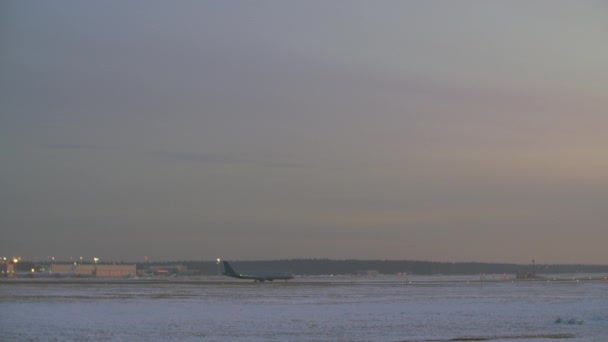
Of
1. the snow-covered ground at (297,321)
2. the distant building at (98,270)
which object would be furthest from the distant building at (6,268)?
the snow-covered ground at (297,321)

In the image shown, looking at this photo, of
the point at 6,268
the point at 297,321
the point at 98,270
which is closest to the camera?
the point at 297,321

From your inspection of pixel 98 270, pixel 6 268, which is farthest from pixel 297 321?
pixel 6 268

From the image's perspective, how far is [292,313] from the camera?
4297 cm

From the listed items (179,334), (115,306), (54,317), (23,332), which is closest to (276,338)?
(179,334)

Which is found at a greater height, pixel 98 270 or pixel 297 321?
pixel 297 321

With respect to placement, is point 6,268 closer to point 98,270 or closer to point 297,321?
point 98,270

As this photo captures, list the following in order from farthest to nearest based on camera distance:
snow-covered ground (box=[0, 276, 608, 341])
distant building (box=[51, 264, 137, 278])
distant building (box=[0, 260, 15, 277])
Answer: distant building (box=[0, 260, 15, 277]), distant building (box=[51, 264, 137, 278]), snow-covered ground (box=[0, 276, 608, 341])

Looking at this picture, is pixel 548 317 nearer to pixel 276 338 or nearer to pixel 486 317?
pixel 486 317

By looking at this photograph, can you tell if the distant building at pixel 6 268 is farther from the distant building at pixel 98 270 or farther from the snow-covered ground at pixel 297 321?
the snow-covered ground at pixel 297 321

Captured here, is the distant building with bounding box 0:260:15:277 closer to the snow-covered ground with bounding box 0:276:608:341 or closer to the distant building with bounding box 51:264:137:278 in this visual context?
the distant building with bounding box 51:264:137:278

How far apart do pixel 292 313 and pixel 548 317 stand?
48.9 feet

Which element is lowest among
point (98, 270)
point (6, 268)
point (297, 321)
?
point (98, 270)

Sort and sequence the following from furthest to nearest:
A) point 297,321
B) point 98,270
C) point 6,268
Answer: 1. point 6,268
2. point 98,270
3. point 297,321

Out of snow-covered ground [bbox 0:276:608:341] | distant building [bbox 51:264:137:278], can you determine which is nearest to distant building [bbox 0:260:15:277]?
distant building [bbox 51:264:137:278]
